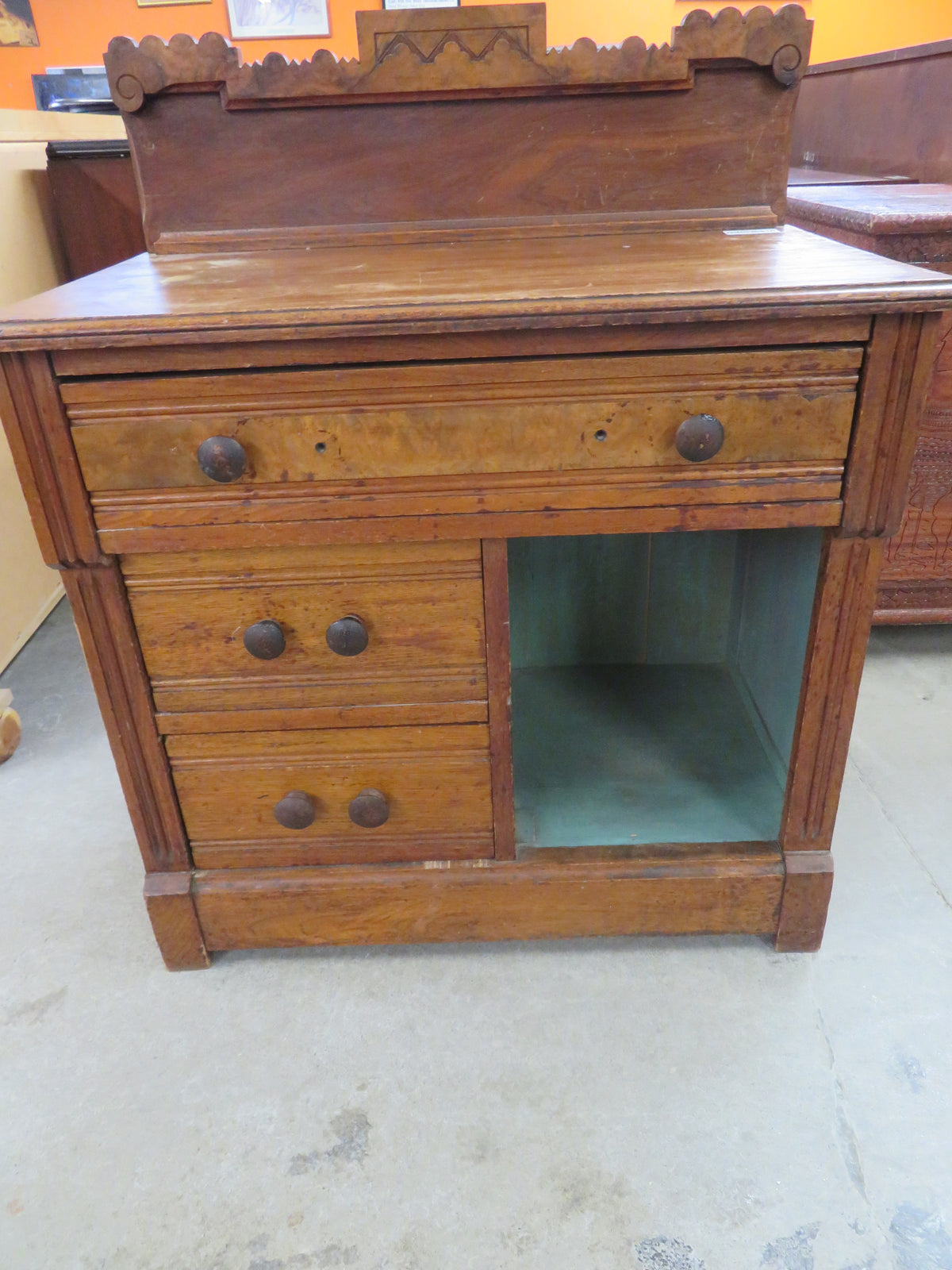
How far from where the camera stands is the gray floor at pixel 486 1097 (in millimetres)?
865

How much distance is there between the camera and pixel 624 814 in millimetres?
1202

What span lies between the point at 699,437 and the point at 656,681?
0.76 meters

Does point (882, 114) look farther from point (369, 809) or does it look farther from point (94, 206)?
point (369, 809)

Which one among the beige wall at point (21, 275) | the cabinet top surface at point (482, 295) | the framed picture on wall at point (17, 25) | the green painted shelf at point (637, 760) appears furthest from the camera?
the framed picture on wall at point (17, 25)

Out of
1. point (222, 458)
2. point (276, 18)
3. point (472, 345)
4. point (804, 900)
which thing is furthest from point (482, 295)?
point (276, 18)

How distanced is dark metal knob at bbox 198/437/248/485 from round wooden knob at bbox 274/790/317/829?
1.30ft

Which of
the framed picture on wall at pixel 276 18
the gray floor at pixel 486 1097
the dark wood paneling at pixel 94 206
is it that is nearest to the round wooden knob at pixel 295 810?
the gray floor at pixel 486 1097

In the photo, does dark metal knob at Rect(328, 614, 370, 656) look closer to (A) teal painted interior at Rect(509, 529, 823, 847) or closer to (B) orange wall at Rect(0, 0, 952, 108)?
(A) teal painted interior at Rect(509, 529, 823, 847)

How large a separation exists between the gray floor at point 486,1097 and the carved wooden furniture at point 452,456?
82mm

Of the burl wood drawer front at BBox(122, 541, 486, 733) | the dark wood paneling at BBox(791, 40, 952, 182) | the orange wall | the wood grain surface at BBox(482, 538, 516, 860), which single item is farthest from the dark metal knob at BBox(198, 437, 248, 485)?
the orange wall

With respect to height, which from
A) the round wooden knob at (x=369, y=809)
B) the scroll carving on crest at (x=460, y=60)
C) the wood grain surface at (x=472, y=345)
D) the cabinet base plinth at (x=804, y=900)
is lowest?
the cabinet base plinth at (x=804, y=900)

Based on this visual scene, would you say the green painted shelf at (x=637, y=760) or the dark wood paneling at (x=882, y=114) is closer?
the green painted shelf at (x=637, y=760)

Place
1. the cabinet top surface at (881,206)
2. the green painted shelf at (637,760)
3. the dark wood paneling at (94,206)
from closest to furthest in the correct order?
the green painted shelf at (637,760) → the cabinet top surface at (881,206) → the dark wood paneling at (94,206)

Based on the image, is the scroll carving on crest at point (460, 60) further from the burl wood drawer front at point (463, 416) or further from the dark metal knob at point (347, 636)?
the dark metal knob at point (347, 636)
